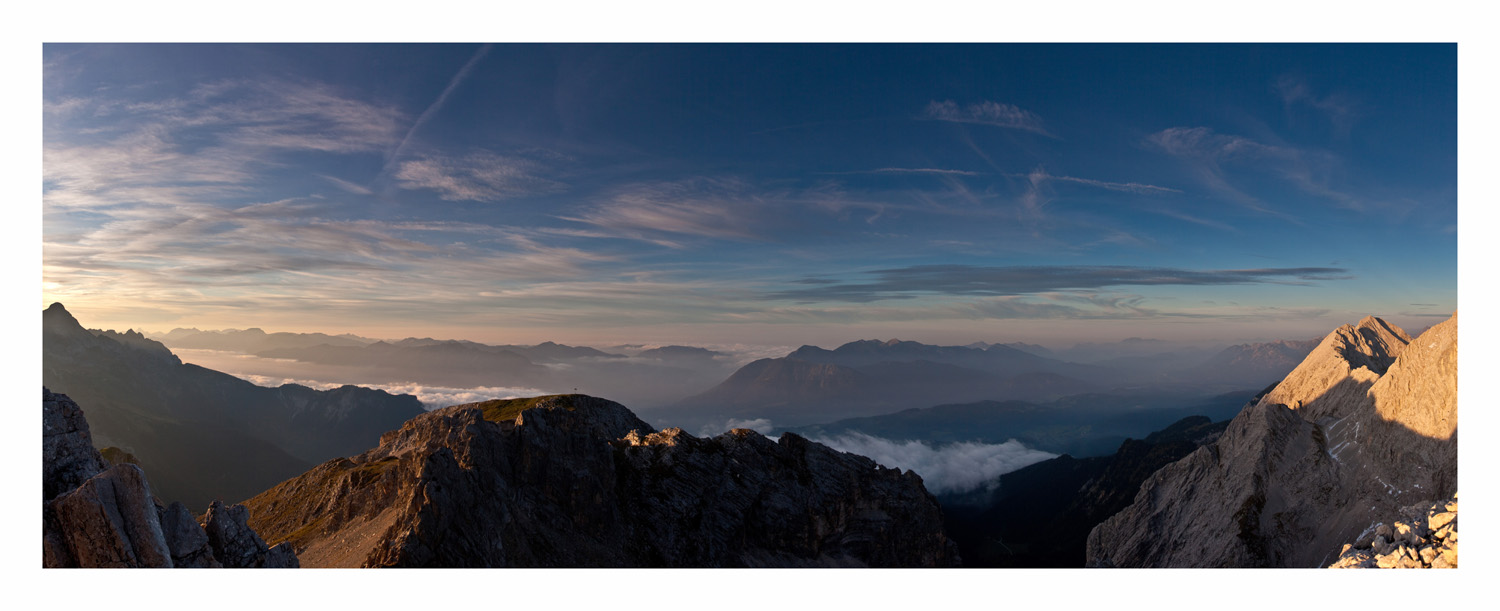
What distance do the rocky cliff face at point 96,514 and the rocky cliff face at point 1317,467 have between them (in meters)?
84.3

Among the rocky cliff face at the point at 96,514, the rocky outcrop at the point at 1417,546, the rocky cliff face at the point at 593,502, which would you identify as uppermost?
the rocky cliff face at the point at 96,514

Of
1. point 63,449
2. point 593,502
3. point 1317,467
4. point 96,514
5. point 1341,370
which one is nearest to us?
point 96,514

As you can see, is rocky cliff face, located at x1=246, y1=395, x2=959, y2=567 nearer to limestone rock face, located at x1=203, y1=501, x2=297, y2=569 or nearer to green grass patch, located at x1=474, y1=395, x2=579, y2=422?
green grass patch, located at x1=474, y1=395, x2=579, y2=422

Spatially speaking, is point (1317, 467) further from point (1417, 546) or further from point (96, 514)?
point (96, 514)

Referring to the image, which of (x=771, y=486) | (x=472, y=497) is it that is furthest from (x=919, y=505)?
(x=472, y=497)

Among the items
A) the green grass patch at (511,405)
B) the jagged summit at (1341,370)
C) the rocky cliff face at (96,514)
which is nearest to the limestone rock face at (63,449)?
the rocky cliff face at (96,514)

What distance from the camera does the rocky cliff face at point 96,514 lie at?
60.6 feet

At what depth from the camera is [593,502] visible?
187ft

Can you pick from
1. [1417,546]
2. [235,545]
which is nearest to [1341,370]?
[1417,546]

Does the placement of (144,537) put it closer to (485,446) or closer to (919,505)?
(485,446)

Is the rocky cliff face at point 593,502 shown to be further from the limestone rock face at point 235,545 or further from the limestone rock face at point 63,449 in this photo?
the limestone rock face at point 63,449

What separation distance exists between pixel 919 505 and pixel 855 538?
13.1 meters

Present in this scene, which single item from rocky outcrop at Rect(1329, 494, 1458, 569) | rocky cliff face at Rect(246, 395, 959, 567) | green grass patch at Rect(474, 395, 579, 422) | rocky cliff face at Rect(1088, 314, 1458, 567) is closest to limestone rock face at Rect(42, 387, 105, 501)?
rocky cliff face at Rect(246, 395, 959, 567)

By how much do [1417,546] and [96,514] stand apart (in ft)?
156
